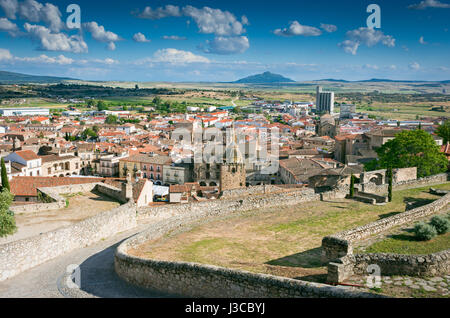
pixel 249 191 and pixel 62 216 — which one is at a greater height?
pixel 249 191

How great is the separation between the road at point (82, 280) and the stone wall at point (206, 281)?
38 cm

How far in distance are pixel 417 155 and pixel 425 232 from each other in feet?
72.2

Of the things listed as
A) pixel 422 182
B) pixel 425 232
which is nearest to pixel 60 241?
pixel 425 232

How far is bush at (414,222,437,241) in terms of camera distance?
1159 centimetres

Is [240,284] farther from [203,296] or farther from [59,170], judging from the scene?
[59,170]

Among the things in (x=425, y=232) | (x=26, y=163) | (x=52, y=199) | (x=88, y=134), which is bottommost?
(x=26, y=163)

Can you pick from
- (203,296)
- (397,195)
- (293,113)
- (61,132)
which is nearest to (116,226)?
(203,296)

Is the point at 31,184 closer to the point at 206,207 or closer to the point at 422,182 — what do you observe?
the point at 206,207

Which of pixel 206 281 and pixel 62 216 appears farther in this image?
pixel 62 216

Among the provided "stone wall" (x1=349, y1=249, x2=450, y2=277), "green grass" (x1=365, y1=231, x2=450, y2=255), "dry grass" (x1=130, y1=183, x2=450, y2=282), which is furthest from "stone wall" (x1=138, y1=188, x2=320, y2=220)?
"stone wall" (x1=349, y1=249, x2=450, y2=277)

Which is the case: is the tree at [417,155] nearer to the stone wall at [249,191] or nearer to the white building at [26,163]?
the stone wall at [249,191]

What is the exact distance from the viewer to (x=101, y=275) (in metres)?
12.7

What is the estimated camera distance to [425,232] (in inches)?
459

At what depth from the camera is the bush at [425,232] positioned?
1159 centimetres
